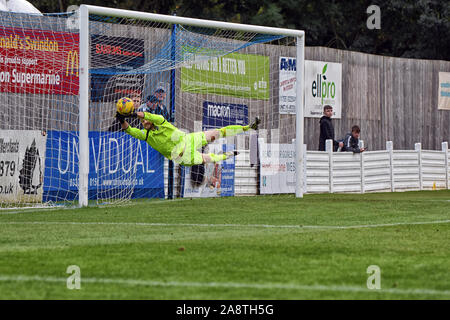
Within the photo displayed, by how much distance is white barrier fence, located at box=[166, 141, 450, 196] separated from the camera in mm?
21719

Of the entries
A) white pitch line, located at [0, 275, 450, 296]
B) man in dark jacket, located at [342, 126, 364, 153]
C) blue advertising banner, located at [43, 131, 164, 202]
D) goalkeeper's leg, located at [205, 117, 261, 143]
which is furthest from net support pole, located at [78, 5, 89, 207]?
white pitch line, located at [0, 275, 450, 296]

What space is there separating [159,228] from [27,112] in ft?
25.0

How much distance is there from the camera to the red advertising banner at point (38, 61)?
59.9 ft

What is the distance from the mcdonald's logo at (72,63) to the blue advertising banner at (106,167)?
1312mm

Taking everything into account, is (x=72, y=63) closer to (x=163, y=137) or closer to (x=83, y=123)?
(x=83, y=123)

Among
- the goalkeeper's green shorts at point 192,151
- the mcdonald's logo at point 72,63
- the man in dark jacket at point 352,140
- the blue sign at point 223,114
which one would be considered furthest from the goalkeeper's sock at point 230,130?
the man in dark jacket at point 352,140

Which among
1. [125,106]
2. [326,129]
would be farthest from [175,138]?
[326,129]

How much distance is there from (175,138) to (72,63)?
2699 millimetres

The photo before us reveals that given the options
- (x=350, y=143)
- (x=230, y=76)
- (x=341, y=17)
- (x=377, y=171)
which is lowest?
(x=377, y=171)

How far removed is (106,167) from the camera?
18906 millimetres

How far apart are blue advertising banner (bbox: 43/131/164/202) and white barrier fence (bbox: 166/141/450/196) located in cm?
234

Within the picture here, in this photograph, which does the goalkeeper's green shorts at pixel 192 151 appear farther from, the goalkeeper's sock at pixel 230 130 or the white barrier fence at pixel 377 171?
the white barrier fence at pixel 377 171

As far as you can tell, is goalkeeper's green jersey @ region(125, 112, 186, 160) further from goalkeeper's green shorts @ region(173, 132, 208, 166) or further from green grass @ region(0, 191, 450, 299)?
green grass @ region(0, 191, 450, 299)
